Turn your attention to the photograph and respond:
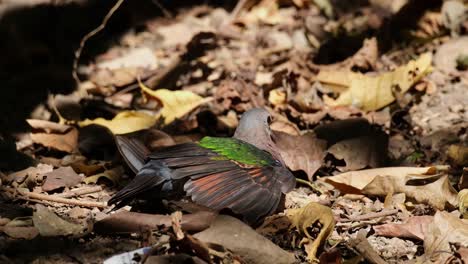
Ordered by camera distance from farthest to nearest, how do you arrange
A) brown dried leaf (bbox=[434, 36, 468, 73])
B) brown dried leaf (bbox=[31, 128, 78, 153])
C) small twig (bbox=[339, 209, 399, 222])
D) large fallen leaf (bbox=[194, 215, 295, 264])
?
1. brown dried leaf (bbox=[434, 36, 468, 73])
2. brown dried leaf (bbox=[31, 128, 78, 153])
3. small twig (bbox=[339, 209, 399, 222])
4. large fallen leaf (bbox=[194, 215, 295, 264])

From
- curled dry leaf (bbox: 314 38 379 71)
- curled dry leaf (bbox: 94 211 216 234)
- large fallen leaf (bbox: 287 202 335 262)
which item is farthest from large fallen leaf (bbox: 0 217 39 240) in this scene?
curled dry leaf (bbox: 314 38 379 71)

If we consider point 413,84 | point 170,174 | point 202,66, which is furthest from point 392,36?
point 170,174

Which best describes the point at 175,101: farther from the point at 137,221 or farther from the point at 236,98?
the point at 137,221

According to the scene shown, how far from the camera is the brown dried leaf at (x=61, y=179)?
4.43 meters

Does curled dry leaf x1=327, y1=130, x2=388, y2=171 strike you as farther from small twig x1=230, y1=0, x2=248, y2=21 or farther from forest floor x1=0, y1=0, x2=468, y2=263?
small twig x1=230, y1=0, x2=248, y2=21

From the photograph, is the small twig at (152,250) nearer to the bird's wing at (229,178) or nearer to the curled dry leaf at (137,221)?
the curled dry leaf at (137,221)

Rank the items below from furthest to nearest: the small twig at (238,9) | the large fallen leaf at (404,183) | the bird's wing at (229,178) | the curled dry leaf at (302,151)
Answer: the small twig at (238,9) < the curled dry leaf at (302,151) < the large fallen leaf at (404,183) < the bird's wing at (229,178)

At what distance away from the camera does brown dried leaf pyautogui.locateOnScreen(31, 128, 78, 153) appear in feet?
17.0

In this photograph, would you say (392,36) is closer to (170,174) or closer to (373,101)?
(373,101)

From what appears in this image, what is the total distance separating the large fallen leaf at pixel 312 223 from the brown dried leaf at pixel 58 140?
1.86 meters

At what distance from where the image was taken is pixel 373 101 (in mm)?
5852

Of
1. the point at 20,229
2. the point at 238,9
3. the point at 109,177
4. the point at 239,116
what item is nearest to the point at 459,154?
the point at 239,116

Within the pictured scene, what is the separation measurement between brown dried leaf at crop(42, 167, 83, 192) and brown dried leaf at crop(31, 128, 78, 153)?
53 cm

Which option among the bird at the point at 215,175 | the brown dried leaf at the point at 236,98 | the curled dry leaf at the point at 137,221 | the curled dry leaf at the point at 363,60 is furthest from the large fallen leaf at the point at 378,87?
the curled dry leaf at the point at 137,221
